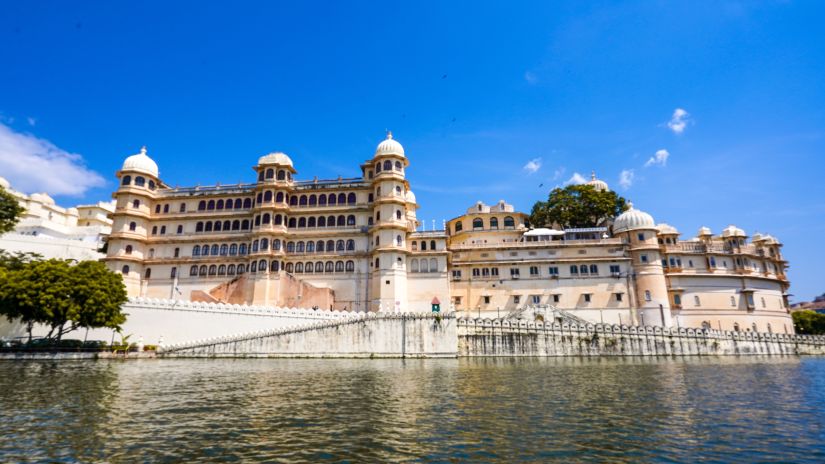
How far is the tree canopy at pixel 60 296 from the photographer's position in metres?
31.9

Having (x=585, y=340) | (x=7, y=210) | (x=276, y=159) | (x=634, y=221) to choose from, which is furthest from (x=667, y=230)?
(x=7, y=210)

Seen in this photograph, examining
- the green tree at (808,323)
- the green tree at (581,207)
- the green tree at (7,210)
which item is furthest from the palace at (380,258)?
the green tree at (808,323)

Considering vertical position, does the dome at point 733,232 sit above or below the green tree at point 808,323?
above

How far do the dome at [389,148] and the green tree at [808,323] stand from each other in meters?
65.0

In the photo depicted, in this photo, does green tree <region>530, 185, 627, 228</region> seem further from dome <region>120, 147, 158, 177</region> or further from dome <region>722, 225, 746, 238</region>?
dome <region>120, 147, 158, 177</region>

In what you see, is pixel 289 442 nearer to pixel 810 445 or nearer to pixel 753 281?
pixel 810 445

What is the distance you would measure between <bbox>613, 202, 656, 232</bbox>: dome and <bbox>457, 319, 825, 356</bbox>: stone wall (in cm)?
1375

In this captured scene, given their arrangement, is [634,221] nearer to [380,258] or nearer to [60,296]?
[380,258]

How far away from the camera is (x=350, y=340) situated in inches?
1490

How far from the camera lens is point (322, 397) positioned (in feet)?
59.2

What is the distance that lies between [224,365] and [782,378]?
32.9m

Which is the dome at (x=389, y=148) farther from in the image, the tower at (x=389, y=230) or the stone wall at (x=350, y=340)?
the stone wall at (x=350, y=340)

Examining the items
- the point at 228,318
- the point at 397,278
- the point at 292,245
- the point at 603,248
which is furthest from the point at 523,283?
the point at 228,318

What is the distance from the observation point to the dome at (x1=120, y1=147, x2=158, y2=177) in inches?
2142
